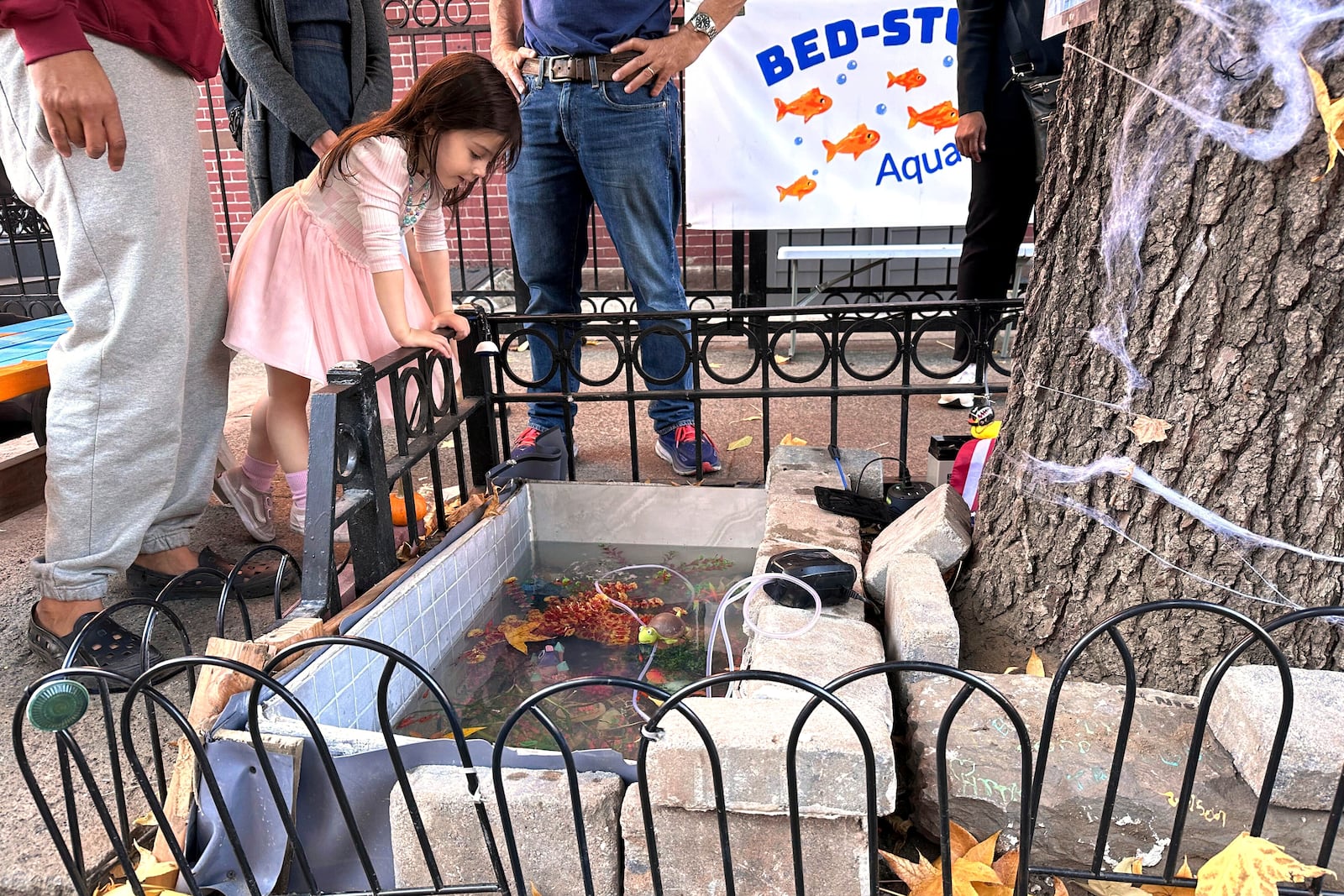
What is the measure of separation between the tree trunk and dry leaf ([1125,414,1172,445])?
0.01m

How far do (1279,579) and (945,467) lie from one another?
1121mm

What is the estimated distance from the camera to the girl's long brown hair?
7.62 ft

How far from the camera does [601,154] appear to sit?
284 cm

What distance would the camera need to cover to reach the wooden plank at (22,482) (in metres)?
3.10

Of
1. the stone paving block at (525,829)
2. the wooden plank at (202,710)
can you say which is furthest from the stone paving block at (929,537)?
the wooden plank at (202,710)

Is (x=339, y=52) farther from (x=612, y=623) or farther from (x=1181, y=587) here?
(x=1181, y=587)

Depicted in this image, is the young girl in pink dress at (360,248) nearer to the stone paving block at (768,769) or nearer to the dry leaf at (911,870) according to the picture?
the stone paving block at (768,769)

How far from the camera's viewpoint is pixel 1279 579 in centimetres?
139

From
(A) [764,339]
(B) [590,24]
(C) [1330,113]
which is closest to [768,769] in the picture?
(C) [1330,113]

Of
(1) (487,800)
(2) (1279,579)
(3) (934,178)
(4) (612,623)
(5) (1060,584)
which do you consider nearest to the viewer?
(1) (487,800)

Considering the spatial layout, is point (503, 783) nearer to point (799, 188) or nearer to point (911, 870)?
point (911, 870)

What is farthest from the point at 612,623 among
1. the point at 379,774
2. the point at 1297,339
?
the point at 1297,339

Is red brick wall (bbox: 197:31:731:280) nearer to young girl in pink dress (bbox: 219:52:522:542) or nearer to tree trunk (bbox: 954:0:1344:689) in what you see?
young girl in pink dress (bbox: 219:52:522:542)

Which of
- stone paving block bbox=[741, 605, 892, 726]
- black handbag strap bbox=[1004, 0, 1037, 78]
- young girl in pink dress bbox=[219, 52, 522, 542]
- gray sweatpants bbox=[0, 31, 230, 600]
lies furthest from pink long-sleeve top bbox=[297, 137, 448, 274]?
black handbag strap bbox=[1004, 0, 1037, 78]
